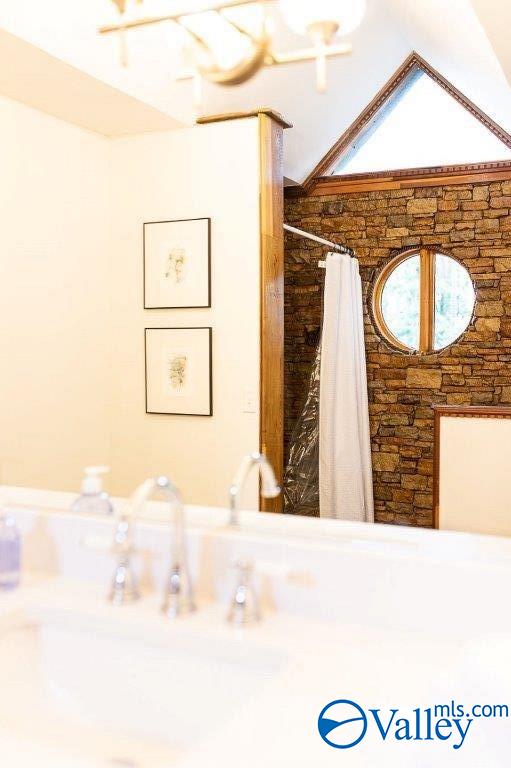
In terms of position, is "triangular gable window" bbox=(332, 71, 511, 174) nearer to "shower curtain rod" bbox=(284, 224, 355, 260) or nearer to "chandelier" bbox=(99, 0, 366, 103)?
"shower curtain rod" bbox=(284, 224, 355, 260)

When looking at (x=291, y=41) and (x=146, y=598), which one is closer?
(x=146, y=598)

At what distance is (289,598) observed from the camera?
4.09ft

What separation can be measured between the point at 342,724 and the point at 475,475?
75 centimetres

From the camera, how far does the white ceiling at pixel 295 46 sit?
163 cm

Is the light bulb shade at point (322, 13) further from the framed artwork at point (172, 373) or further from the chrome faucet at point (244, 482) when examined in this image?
the chrome faucet at point (244, 482)

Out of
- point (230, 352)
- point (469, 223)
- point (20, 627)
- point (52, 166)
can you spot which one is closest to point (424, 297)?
point (469, 223)

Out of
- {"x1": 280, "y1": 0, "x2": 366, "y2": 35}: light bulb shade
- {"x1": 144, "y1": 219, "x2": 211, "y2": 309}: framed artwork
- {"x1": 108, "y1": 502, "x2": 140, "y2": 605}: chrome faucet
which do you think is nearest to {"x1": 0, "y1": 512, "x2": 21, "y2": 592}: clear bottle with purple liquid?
{"x1": 108, "y1": 502, "x2": 140, "y2": 605}: chrome faucet

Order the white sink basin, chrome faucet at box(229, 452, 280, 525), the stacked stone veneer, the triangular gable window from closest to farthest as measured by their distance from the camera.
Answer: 1. the white sink basin
2. chrome faucet at box(229, 452, 280, 525)
3. the stacked stone veneer
4. the triangular gable window

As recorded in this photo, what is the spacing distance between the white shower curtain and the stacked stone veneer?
0.04m

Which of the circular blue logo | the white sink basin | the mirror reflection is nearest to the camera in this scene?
the circular blue logo

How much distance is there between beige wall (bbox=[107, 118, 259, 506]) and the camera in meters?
1.65

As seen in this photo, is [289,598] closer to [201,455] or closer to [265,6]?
[201,455]

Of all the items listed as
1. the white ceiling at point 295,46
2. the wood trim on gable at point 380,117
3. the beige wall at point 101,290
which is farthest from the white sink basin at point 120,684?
the wood trim on gable at point 380,117

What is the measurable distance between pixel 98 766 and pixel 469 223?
3001mm
